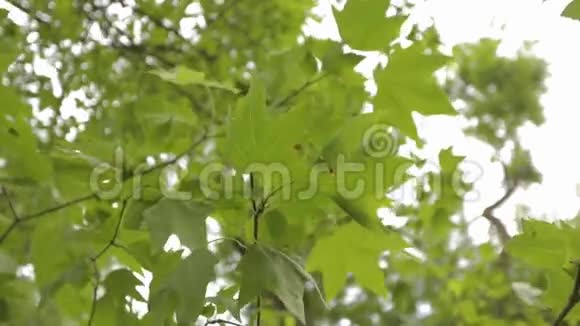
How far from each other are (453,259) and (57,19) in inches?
40.4

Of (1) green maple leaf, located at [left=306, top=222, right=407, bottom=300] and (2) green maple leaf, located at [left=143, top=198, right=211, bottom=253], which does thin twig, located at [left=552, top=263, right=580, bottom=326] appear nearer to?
(1) green maple leaf, located at [left=306, top=222, right=407, bottom=300]

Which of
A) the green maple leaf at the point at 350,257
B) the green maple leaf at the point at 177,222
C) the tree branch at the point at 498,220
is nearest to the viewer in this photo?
the green maple leaf at the point at 177,222

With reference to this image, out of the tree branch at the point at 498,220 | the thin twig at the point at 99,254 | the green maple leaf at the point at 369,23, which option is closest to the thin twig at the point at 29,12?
the thin twig at the point at 99,254

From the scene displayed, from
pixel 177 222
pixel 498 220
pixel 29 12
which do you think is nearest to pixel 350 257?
pixel 177 222

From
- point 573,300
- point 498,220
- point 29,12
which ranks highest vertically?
point 29,12

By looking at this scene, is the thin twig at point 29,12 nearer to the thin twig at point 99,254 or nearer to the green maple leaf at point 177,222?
the thin twig at point 99,254

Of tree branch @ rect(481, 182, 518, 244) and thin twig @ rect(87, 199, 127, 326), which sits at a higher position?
tree branch @ rect(481, 182, 518, 244)

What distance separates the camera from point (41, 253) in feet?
2.19

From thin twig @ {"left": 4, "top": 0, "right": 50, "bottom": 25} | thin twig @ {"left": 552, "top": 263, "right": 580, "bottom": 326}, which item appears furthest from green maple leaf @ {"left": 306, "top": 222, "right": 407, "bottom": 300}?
thin twig @ {"left": 4, "top": 0, "right": 50, "bottom": 25}

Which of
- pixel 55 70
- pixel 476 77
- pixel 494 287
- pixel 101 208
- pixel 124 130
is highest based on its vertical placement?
pixel 476 77

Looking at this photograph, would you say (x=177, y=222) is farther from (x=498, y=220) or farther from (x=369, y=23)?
(x=498, y=220)

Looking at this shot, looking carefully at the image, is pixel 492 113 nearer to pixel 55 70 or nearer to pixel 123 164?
pixel 55 70

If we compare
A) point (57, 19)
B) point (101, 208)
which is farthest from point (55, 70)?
point (101, 208)

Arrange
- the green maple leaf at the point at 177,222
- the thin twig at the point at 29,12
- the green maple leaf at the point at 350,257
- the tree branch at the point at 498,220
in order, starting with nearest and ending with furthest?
the green maple leaf at the point at 177,222, the green maple leaf at the point at 350,257, the thin twig at the point at 29,12, the tree branch at the point at 498,220
